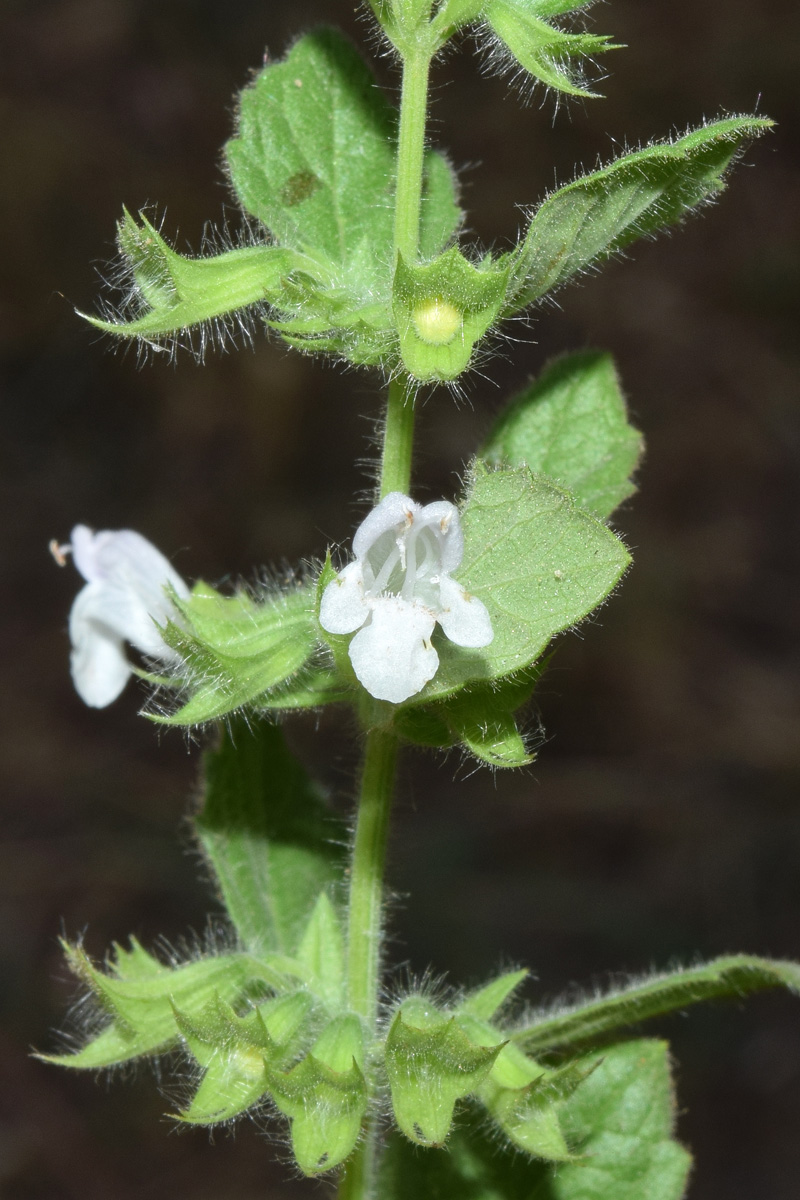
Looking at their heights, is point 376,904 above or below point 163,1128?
below

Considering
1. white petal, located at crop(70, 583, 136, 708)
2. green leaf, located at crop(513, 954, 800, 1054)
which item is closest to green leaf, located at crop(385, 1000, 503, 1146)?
green leaf, located at crop(513, 954, 800, 1054)

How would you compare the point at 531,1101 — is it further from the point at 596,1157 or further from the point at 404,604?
the point at 404,604

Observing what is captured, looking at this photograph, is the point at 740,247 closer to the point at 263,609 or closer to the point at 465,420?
the point at 465,420

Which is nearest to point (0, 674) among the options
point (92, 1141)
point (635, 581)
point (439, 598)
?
point (92, 1141)

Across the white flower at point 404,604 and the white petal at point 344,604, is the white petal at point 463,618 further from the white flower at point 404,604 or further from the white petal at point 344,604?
the white petal at point 344,604

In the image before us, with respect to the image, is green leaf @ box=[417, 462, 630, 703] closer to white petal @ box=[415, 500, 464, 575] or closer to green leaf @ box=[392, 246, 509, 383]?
white petal @ box=[415, 500, 464, 575]

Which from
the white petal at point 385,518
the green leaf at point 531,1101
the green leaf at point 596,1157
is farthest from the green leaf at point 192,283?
the green leaf at point 596,1157
